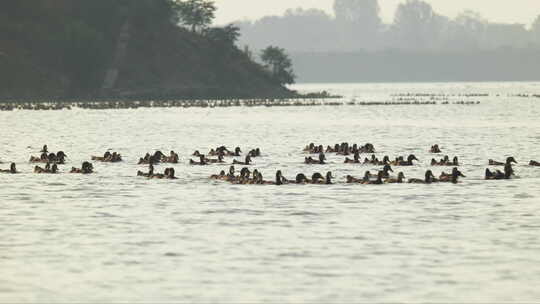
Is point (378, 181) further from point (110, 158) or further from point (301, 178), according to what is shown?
point (110, 158)

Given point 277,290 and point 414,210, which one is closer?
point 277,290

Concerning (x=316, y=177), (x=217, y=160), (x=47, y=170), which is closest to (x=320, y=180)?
(x=316, y=177)

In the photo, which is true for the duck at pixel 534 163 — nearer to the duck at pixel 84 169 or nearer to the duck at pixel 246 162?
the duck at pixel 246 162

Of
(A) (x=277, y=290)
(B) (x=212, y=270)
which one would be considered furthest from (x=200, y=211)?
(A) (x=277, y=290)

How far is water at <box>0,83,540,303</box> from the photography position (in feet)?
90.5

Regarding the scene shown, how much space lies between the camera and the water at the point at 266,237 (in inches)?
1086

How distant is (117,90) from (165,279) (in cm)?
16936

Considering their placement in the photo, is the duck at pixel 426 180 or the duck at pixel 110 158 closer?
the duck at pixel 426 180

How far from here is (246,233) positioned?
119ft

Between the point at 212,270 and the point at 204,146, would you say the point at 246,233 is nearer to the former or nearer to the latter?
the point at 212,270

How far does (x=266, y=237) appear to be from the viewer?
35.4 meters

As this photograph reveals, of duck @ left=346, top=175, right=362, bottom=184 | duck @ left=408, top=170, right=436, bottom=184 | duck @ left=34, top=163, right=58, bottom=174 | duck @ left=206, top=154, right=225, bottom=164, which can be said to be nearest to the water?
duck @ left=34, top=163, right=58, bottom=174

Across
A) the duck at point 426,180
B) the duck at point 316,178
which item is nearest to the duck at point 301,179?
the duck at point 316,178

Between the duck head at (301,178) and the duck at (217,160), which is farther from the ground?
the duck at (217,160)
